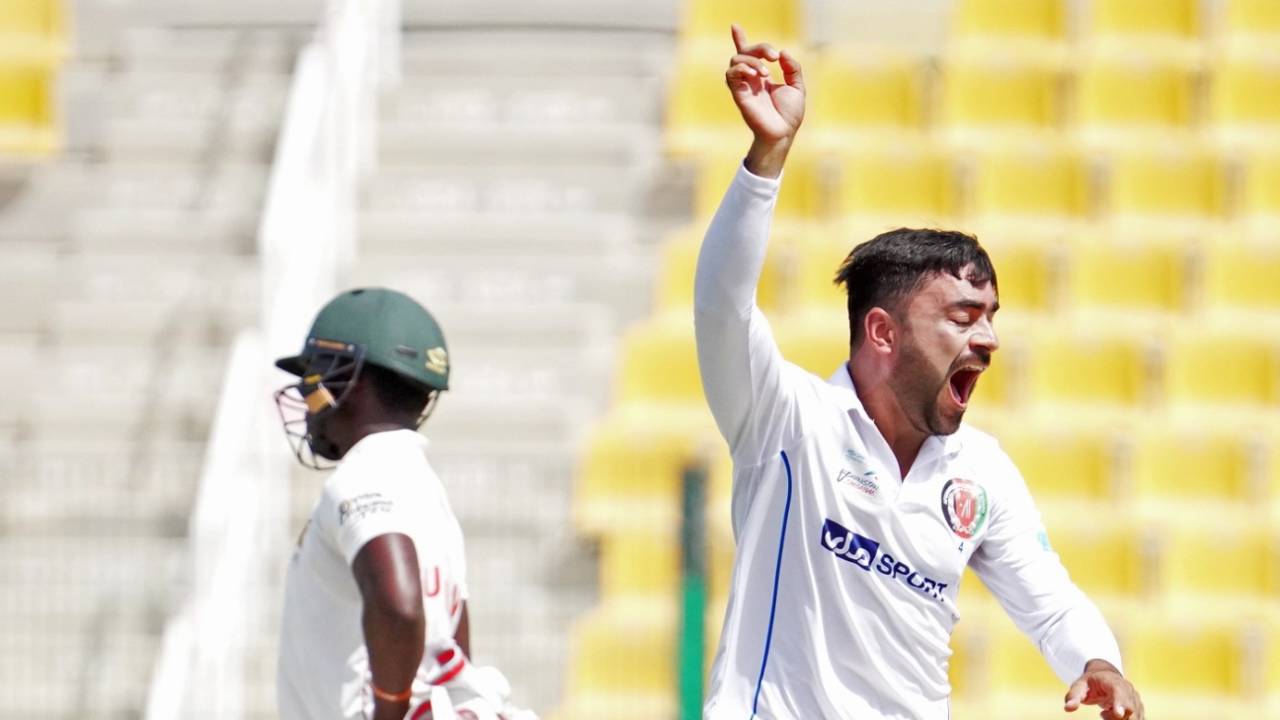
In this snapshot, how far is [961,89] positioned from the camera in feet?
29.8

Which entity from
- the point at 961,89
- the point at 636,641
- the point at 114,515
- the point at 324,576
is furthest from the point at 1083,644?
the point at 961,89

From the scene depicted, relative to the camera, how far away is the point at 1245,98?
29.7ft

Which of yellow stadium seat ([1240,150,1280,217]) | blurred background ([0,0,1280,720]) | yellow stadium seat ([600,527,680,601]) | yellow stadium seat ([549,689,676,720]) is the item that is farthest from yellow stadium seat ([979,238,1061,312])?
yellow stadium seat ([549,689,676,720])

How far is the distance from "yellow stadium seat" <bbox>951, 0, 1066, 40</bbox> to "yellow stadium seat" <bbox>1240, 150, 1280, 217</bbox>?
1.36m

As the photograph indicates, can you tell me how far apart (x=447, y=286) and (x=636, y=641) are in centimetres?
205

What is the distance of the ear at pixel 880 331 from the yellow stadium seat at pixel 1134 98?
19.3 feet

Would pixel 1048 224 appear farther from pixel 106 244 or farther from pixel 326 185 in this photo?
pixel 106 244

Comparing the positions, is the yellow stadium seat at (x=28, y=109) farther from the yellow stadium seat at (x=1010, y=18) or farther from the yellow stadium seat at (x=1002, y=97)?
the yellow stadium seat at (x=1010, y=18)

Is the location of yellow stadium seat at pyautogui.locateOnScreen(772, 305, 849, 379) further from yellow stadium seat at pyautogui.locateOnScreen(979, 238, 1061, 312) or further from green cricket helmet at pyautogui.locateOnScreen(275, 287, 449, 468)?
green cricket helmet at pyautogui.locateOnScreen(275, 287, 449, 468)

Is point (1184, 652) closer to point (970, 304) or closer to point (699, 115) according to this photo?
point (699, 115)

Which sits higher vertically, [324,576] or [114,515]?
[324,576]

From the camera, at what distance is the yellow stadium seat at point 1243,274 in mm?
A: 8328

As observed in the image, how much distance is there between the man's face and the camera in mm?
3465

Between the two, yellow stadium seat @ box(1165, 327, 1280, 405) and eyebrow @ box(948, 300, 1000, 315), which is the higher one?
eyebrow @ box(948, 300, 1000, 315)
